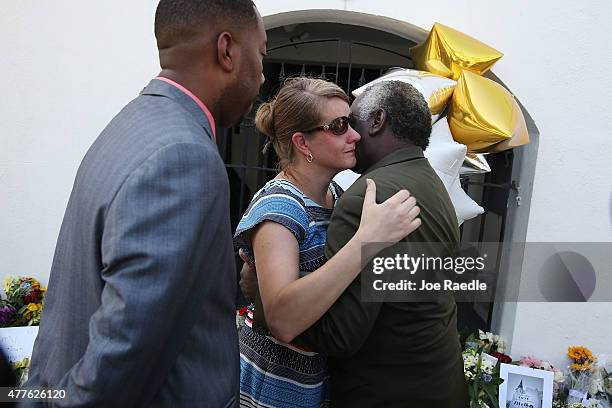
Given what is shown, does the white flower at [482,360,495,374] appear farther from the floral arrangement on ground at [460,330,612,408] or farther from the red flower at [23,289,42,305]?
the red flower at [23,289,42,305]

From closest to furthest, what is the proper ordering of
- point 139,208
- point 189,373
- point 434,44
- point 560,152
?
1. point 139,208
2. point 189,373
3. point 434,44
4. point 560,152

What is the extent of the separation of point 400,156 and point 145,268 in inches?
33.9

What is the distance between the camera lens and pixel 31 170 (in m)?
3.05

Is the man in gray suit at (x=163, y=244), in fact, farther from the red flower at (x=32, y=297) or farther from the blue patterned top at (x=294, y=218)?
the red flower at (x=32, y=297)

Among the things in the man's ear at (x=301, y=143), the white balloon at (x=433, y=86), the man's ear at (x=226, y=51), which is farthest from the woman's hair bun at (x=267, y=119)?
the white balloon at (x=433, y=86)

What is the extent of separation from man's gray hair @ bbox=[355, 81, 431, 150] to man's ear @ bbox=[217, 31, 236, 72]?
562mm

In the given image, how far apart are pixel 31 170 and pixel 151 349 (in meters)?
2.64

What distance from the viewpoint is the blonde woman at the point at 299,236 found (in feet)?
4.17

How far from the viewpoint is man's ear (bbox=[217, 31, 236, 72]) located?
1064 mm

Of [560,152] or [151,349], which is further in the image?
[560,152]

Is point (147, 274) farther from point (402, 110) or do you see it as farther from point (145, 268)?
point (402, 110)

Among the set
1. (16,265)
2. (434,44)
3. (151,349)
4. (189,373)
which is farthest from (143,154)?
(16,265)

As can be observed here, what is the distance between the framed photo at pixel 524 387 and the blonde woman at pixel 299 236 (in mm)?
1703

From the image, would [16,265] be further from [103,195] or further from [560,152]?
[560,152]
